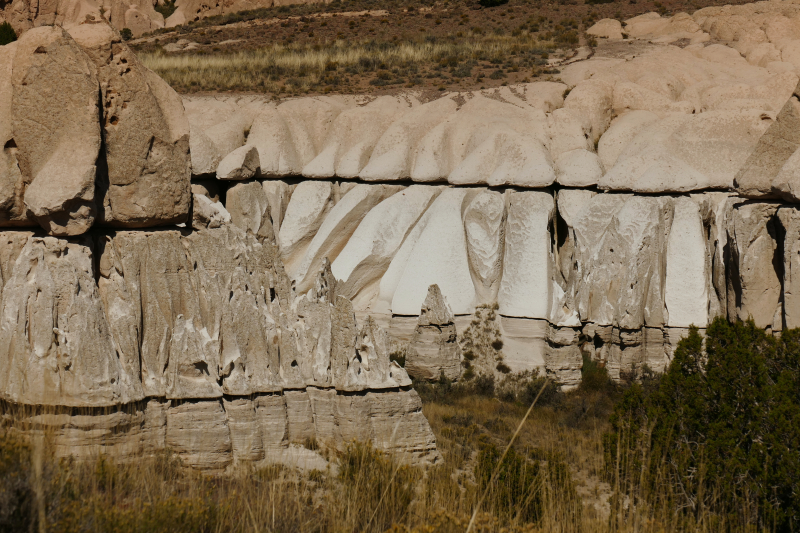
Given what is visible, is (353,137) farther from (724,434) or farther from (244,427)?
(724,434)

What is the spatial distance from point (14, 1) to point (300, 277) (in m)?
46.9

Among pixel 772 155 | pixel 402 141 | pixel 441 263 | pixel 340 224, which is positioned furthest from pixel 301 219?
pixel 772 155

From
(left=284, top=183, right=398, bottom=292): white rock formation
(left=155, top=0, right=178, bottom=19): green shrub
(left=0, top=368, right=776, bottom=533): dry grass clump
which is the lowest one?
(left=0, top=368, right=776, bottom=533): dry grass clump

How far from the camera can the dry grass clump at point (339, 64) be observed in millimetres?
30750

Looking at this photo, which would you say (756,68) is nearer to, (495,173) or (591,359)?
(495,173)

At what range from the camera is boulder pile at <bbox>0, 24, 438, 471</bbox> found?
8.82 m

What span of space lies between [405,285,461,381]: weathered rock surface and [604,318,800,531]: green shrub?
Answer: 8928 millimetres

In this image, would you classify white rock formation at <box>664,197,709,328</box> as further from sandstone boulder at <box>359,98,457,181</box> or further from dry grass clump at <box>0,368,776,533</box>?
dry grass clump at <box>0,368,776,533</box>

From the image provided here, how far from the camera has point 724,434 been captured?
29.7ft

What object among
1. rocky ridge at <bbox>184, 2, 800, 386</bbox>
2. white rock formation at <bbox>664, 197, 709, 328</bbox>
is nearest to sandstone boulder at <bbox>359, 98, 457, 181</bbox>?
Result: rocky ridge at <bbox>184, 2, 800, 386</bbox>

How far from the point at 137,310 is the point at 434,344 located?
412 inches

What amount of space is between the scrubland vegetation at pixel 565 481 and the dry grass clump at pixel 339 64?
21687mm

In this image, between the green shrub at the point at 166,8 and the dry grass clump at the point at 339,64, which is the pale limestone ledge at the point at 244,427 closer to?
the dry grass clump at the point at 339,64

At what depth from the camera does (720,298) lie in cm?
2008
